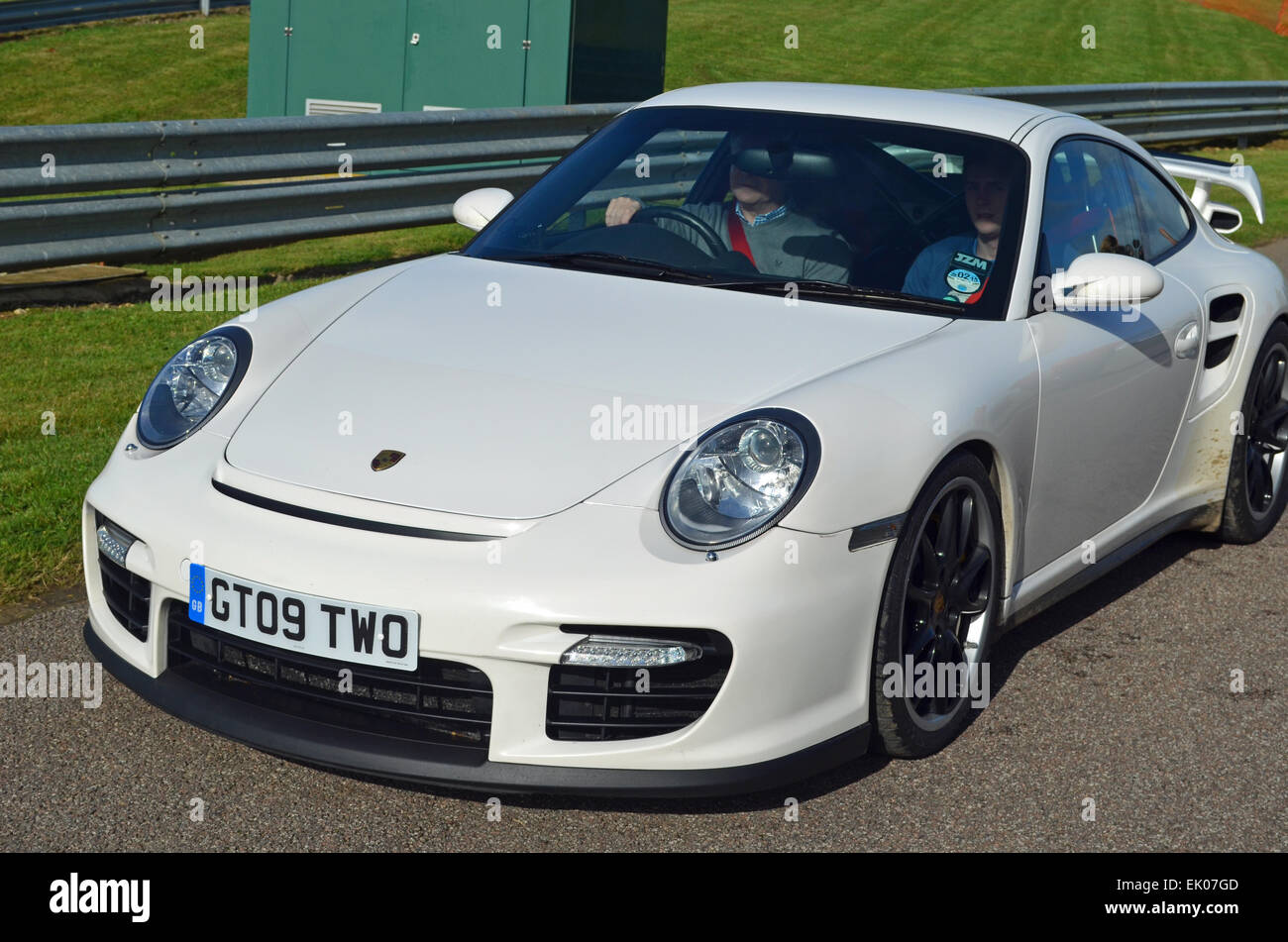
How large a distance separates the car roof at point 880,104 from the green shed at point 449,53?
25.0 ft

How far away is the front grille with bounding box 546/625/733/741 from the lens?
2.79m

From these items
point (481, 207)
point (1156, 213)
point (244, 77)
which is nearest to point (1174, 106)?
point (244, 77)

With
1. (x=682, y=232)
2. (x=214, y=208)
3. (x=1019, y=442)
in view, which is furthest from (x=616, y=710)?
(x=214, y=208)

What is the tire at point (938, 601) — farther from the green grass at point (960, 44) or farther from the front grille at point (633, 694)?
the green grass at point (960, 44)

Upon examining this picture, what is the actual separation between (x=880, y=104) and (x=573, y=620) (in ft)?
7.06

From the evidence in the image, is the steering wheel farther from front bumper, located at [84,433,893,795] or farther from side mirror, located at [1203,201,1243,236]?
side mirror, located at [1203,201,1243,236]

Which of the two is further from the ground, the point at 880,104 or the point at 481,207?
the point at 880,104

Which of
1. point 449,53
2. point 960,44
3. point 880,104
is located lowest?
point 880,104

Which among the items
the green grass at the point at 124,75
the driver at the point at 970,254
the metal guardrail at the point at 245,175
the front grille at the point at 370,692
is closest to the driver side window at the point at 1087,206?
the driver at the point at 970,254

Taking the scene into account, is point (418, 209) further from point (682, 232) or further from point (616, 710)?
point (616, 710)

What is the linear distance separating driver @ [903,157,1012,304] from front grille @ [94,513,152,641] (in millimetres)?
1970

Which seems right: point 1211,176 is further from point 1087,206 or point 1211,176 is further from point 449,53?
point 449,53

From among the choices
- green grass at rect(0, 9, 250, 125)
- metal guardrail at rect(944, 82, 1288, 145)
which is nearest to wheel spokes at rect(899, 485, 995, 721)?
metal guardrail at rect(944, 82, 1288, 145)

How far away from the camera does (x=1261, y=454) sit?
513 cm
